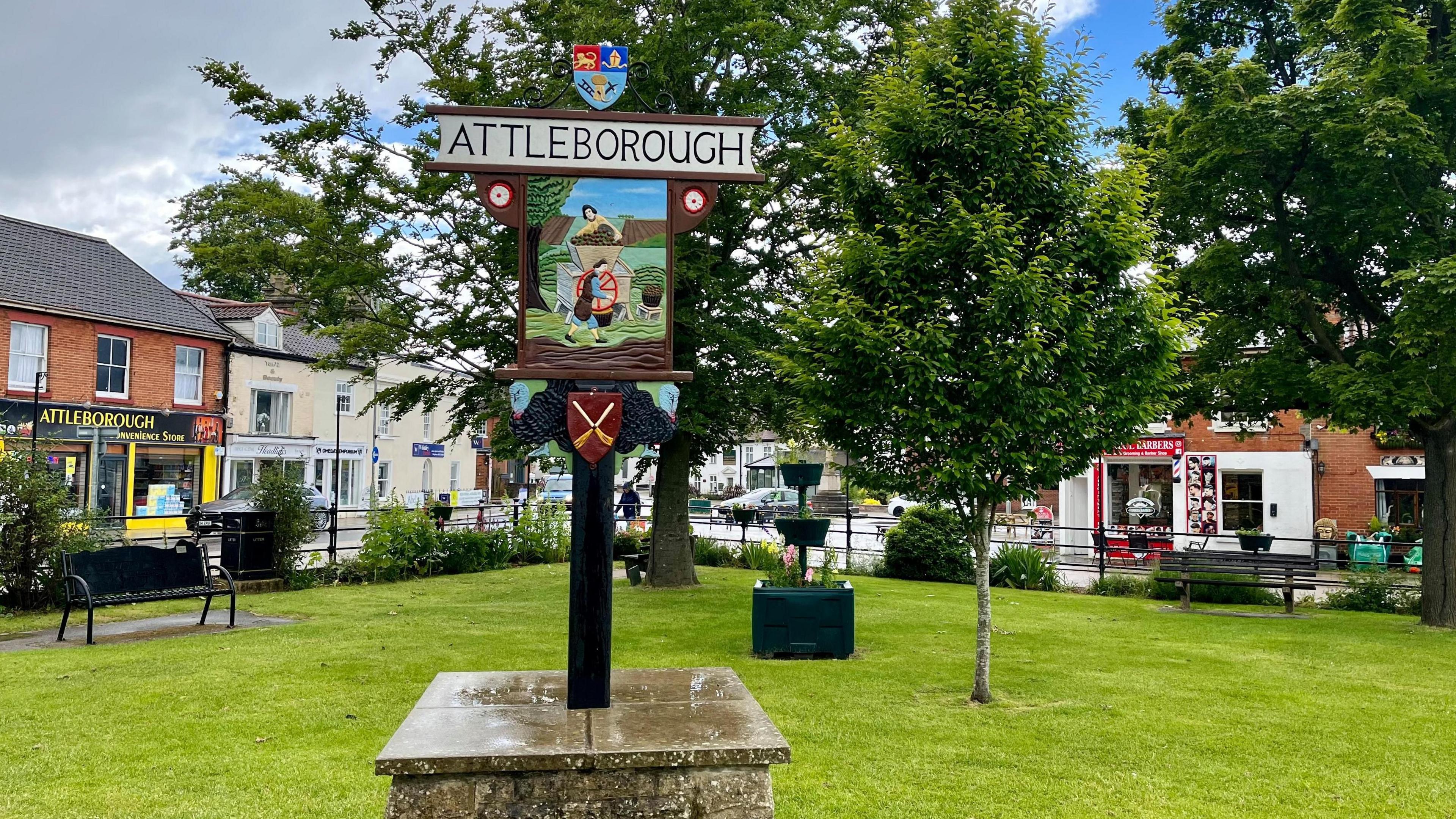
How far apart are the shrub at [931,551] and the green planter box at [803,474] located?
7.61m

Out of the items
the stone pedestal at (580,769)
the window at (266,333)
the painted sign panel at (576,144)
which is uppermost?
the window at (266,333)

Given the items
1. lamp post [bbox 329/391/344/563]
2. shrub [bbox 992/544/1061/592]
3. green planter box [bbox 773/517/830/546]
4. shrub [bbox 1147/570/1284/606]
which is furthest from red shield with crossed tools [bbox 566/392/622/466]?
lamp post [bbox 329/391/344/563]

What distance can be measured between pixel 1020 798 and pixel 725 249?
38.2ft

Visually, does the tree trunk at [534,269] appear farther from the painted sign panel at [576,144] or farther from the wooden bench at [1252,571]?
the wooden bench at [1252,571]

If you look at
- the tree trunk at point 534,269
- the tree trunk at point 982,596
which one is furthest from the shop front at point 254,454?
the tree trunk at point 534,269

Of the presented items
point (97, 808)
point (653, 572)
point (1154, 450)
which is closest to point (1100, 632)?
point (653, 572)

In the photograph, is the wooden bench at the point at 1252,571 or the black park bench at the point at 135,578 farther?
the wooden bench at the point at 1252,571

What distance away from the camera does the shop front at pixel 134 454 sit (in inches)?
1113

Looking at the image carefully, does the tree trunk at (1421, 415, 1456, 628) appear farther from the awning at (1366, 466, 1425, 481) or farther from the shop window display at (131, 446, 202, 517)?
the shop window display at (131, 446, 202, 517)

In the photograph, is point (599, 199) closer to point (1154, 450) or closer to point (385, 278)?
point (385, 278)

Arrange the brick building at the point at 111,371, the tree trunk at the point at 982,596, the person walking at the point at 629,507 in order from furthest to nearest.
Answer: the brick building at the point at 111,371 < the person walking at the point at 629,507 < the tree trunk at the point at 982,596

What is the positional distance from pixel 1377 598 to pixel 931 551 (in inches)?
300

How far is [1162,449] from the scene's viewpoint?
31.6m

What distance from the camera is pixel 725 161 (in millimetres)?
5391
